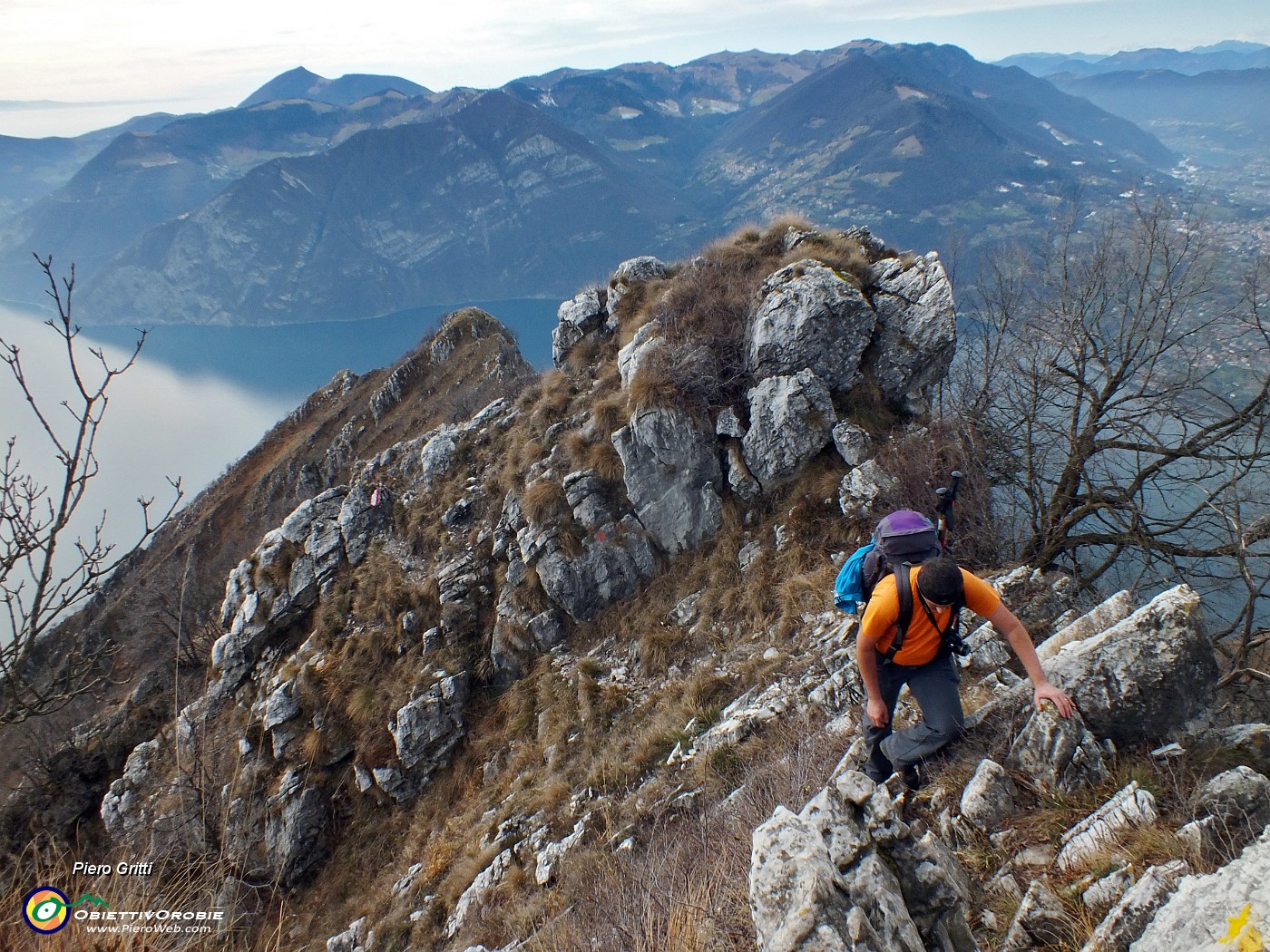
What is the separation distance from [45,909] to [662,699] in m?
7.87

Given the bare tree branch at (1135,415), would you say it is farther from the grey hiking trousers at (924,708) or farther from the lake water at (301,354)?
the lake water at (301,354)

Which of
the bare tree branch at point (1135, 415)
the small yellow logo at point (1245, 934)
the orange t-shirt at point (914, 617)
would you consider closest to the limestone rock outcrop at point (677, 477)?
the bare tree branch at point (1135, 415)

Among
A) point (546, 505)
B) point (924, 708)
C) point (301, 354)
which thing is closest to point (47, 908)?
point (924, 708)

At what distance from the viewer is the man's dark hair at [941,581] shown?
157 inches

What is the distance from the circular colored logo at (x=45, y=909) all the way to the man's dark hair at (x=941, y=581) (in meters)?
5.22

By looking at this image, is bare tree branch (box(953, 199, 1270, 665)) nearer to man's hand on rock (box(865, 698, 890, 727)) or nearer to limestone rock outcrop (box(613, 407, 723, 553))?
man's hand on rock (box(865, 698, 890, 727))

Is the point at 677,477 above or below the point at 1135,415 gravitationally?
below

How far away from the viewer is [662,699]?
9969mm

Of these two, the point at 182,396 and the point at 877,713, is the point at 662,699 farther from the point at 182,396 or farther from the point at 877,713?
the point at 182,396

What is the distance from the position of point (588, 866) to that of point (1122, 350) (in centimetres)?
985

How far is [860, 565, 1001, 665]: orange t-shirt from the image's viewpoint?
408cm

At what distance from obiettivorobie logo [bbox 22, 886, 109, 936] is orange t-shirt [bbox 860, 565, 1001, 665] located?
4841 mm

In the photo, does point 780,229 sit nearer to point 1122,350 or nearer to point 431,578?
point 1122,350

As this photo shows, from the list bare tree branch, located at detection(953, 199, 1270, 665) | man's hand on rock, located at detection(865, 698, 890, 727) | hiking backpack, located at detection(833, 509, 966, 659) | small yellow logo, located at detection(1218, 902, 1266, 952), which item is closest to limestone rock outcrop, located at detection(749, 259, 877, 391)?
bare tree branch, located at detection(953, 199, 1270, 665)
